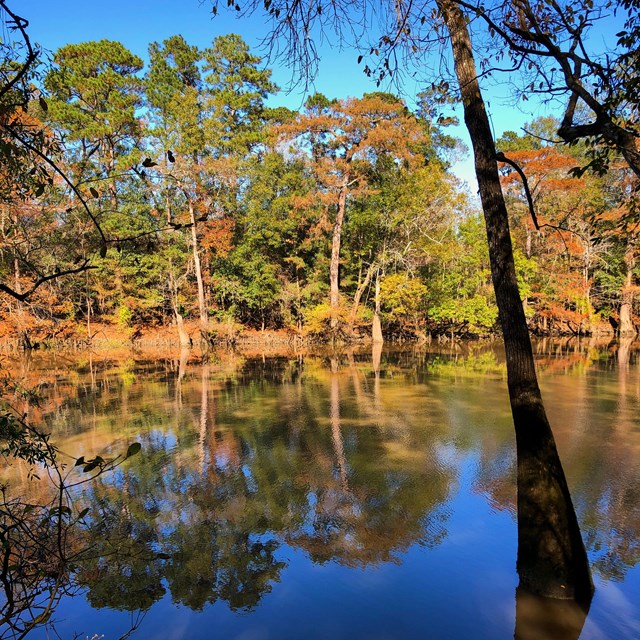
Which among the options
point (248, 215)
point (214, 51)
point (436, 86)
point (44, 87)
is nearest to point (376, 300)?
point (248, 215)

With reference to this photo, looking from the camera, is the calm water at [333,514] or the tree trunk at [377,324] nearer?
the calm water at [333,514]

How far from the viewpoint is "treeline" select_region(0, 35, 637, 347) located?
24734mm

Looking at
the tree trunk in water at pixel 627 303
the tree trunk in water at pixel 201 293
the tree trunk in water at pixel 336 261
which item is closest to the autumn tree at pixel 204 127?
the tree trunk in water at pixel 201 293

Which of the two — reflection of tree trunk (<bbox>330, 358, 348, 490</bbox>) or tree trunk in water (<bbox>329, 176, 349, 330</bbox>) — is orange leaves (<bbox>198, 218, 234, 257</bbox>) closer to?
tree trunk in water (<bbox>329, 176, 349, 330</bbox>)

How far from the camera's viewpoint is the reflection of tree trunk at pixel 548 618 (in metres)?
3.95

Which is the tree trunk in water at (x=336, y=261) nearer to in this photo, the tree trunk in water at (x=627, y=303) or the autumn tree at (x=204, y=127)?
the autumn tree at (x=204, y=127)

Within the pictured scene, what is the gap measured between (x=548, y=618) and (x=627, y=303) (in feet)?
96.8

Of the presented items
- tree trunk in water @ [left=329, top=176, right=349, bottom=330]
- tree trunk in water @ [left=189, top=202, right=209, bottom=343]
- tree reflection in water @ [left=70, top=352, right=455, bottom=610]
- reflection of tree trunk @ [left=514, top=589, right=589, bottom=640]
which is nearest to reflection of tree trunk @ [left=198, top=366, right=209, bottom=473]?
tree reflection in water @ [left=70, top=352, right=455, bottom=610]

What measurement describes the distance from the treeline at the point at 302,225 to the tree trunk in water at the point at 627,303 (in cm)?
12

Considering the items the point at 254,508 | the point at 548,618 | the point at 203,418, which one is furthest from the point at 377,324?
the point at 548,618

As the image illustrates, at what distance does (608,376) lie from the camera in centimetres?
1549

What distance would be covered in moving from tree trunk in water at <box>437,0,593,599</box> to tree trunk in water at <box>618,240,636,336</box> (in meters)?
27.5

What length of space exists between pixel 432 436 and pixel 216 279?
20957 millimetres

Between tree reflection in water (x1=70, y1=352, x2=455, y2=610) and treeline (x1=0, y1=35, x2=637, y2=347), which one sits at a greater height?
treeline (x1=0, y1=35, x2=637, y2=347)
